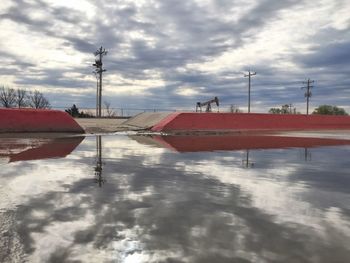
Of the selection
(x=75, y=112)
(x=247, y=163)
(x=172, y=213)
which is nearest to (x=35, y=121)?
(x=247, y=163)

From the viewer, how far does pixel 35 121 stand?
2150 centimetres

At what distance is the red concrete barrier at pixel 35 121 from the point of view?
20625 mm

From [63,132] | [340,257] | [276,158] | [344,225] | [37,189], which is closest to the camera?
[340,257]

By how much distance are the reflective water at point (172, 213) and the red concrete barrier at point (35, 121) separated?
40.3ft

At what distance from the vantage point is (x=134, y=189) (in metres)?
6.63

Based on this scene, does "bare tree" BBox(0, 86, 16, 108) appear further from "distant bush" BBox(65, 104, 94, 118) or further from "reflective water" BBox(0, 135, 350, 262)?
"reflective water" BBox(0, 135, 350, 262)

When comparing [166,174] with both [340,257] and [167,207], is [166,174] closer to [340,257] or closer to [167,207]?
[167,207]

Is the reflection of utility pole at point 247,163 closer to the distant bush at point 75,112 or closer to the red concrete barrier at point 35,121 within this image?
the red concrete barrier at point 35,121

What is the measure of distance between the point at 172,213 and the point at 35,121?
59.8 ft

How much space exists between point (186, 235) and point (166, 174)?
4.10 m

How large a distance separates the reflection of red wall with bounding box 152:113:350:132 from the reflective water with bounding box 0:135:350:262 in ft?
52.5

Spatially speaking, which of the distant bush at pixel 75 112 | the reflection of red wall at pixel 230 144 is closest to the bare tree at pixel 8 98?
the distant bush at pixel 75 112

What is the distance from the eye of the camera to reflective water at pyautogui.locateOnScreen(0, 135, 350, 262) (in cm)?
374

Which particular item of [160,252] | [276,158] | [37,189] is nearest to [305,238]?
[160,252]
